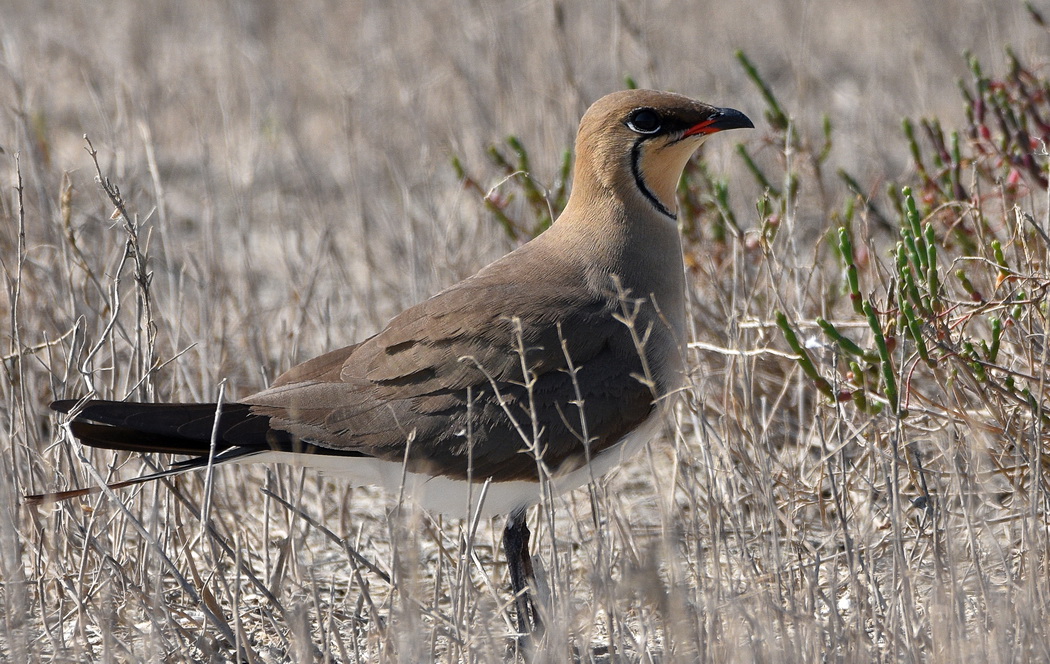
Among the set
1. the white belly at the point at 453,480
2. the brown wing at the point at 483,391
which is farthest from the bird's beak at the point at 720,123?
the white belly at the point at 453,480

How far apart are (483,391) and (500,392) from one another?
0.04 metres

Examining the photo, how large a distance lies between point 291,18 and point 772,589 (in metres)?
6.18

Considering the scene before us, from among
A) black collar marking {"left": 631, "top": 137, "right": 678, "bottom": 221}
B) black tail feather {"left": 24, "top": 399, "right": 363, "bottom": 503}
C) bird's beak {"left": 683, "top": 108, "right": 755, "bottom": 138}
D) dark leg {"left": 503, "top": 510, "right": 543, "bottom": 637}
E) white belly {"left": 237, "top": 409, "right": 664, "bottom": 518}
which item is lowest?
dark leg {"left": 503, "top": 510, "right": 543, "bottom": 637}

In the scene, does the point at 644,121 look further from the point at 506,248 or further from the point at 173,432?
the point at 506,248

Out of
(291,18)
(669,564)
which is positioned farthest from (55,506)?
(291,18)

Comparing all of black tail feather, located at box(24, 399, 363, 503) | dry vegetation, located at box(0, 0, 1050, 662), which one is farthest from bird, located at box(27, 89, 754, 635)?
dry vegetation, located at box(0, 0, 1050, 662)

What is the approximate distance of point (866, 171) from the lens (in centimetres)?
550

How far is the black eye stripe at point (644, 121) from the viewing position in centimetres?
300

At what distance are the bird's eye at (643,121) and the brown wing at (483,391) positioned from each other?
0.47 metres

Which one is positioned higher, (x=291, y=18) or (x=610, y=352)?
(x=291, y=18)

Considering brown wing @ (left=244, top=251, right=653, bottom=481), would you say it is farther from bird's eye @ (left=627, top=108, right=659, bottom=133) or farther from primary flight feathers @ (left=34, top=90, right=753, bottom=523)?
bird's eye @ (left=627, top=108, right=659, bottom=133)

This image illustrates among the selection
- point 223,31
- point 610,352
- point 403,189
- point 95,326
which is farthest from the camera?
point 223,31

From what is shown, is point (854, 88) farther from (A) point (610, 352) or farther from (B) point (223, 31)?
(A) point (610, 352)

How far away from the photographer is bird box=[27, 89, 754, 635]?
105 inches
